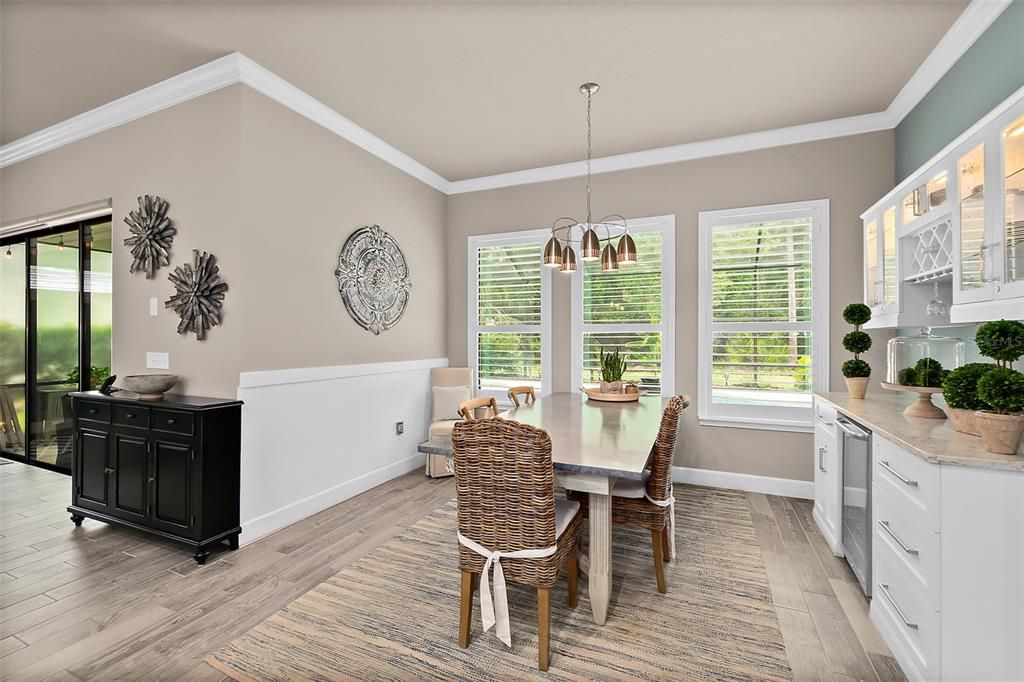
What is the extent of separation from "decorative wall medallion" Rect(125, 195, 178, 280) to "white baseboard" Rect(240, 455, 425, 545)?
179 centimetres

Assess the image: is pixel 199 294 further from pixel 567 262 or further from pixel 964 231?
pixel 964 231

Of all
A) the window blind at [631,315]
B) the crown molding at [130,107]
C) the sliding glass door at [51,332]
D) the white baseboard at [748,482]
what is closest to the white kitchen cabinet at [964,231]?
the white baseboard at [748,482]

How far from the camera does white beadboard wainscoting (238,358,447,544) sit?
293 cm

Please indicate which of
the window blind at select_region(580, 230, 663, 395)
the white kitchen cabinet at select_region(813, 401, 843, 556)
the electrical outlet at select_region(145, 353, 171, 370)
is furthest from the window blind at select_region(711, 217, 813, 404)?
the electrical outlet at select_region(145, 353, 171, 370)

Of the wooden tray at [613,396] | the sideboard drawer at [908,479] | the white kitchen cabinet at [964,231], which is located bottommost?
the sideboard drawer at [908,479]

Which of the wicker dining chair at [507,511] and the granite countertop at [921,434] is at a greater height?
the granite countertop at [921,434]

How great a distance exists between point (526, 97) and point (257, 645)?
341 centimetres

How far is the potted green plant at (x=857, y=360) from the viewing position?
109 inches

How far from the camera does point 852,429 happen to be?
2367 millimetres

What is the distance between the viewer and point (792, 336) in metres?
3.74

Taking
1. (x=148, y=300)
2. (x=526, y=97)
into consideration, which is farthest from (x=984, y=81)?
(x=148, y=300)

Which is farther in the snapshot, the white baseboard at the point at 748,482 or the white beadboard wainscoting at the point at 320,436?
the white baseboard at the point at 748,482

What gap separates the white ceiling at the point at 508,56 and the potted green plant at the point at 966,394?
1.90m

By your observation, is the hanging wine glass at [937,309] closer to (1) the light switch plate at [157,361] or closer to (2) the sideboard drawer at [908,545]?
(2) the sideboard drawer at [908,545]
